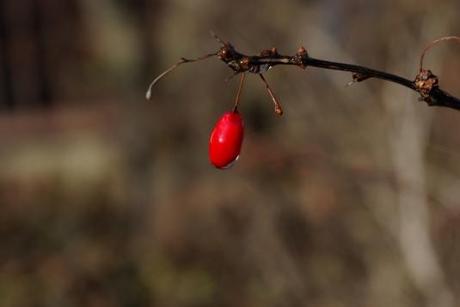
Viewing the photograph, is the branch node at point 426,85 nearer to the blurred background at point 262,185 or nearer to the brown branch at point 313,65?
the brown branch at point 313,65

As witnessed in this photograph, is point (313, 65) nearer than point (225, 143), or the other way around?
point (313, 65)

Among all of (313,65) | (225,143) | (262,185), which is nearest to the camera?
(313,65)

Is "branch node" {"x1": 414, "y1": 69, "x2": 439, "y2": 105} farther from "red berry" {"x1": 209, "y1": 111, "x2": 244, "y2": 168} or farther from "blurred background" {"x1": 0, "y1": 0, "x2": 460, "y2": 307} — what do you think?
"blurred background" {"x1": 0, "y1": 0, "x2": 460, "y2": 307}

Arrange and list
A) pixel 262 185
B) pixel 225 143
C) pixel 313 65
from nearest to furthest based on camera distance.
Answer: pixel 313 65 → pixel 225 143 → pixel 262 185

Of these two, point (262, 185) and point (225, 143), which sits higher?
point (262, 185)

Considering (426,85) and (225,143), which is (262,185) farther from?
(426,85)

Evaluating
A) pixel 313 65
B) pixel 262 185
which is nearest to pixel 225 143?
pixel 313 65
